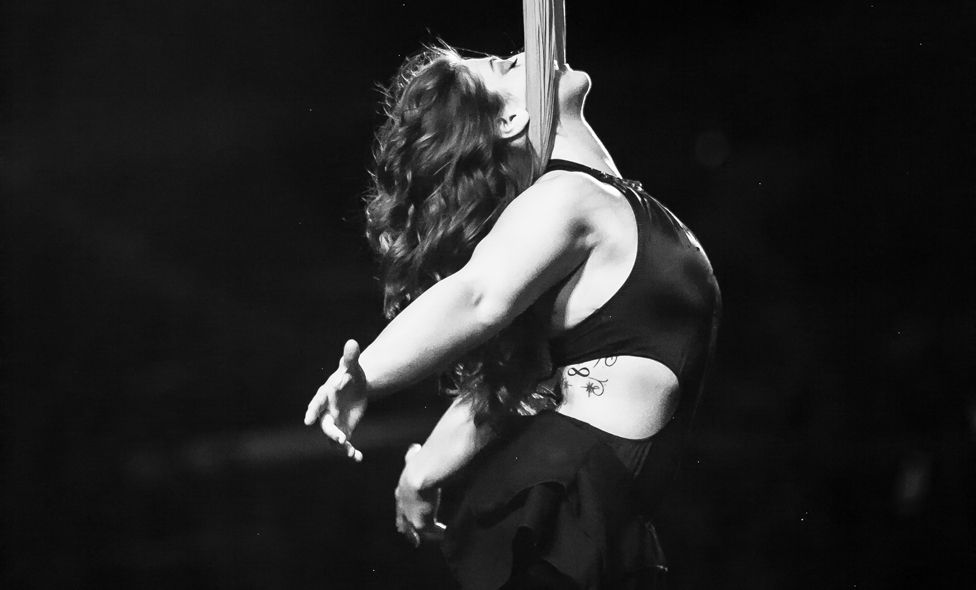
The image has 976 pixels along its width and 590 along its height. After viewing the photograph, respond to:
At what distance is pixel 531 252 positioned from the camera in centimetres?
88

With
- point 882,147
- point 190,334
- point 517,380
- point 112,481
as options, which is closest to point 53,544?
point 112,481

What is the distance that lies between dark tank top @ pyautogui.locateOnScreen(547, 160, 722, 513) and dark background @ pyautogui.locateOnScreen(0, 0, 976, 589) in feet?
0.82

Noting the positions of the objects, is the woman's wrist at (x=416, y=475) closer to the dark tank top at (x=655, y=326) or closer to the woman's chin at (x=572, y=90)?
the dark tank top at (x=655, y=326)

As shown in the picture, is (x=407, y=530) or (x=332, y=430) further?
(x=407, y=530)

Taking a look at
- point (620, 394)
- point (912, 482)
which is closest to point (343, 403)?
point (620, 394)

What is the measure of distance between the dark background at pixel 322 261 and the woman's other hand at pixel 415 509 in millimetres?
156

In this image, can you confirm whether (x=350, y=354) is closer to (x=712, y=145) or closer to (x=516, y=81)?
(x=516, y=81)

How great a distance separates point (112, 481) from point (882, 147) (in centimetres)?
106

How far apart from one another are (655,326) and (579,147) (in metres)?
0.19

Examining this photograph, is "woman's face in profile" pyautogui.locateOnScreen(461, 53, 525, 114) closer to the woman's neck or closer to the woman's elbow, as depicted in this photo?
the woman's neck

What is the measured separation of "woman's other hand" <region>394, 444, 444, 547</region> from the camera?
1.00 m

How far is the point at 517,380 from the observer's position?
3.09 feet

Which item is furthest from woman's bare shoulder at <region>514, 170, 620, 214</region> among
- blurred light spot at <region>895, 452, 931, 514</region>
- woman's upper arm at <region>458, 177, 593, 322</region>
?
blurred light spot at <region>895, 452, 931, 514</region>

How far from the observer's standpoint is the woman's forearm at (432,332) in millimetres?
871
